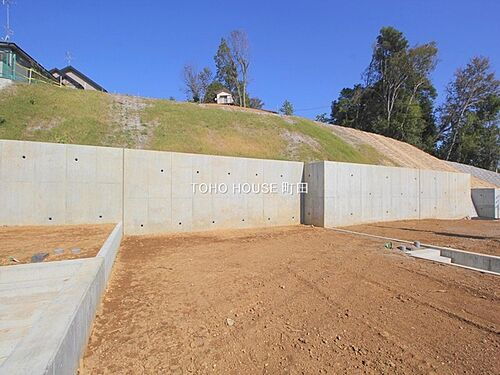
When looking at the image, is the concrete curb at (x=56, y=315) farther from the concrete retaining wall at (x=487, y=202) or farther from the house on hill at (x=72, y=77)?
the house on hill at (x=72, y=77)

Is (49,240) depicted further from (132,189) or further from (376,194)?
(376,194)

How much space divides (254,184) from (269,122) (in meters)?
8.86

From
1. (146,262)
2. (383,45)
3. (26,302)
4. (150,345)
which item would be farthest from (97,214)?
(383,45)

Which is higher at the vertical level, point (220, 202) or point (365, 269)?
point (220, 202)

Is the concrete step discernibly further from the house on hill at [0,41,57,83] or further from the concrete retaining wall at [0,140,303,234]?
the house on hill at [0,41,57,83]

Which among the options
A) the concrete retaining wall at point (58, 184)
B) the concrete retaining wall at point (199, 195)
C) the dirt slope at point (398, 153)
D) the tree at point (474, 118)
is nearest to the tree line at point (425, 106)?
the tree at point (474, 118)

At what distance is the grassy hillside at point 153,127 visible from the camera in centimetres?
1204

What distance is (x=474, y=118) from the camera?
3425 cm

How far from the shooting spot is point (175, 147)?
12719mm

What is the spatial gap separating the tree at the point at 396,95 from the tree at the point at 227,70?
601 inches

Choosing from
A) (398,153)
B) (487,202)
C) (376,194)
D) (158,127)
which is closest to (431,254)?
(376,194)

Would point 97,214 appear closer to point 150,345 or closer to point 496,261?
point 150,345

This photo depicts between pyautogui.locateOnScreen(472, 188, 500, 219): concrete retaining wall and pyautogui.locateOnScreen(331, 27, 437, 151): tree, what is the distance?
16.4m

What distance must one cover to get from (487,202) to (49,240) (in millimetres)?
21123
